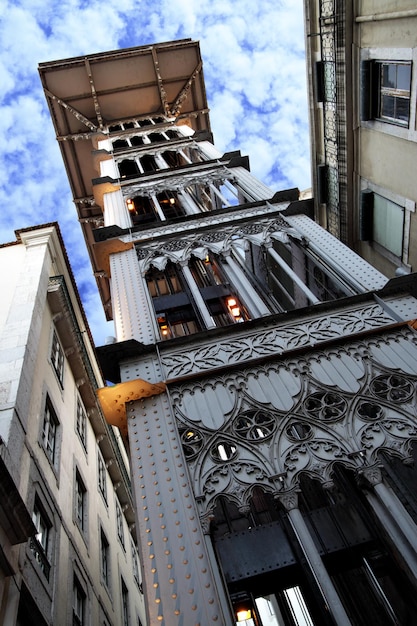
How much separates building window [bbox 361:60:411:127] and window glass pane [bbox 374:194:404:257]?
221 cm

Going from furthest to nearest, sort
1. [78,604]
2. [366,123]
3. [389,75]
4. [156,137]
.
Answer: [156,137] → [366,123] → [389,75] → [78,604]

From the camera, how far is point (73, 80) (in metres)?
31.7

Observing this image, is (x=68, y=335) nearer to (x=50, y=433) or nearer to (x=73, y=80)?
(x=50, y=433)

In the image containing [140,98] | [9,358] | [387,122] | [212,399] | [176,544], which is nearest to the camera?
A: [176,544]

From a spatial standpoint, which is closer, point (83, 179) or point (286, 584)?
point (286, 584)

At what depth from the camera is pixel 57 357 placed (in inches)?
701

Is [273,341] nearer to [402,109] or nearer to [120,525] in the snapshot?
[402,109]

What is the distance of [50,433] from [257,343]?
804 centimetres

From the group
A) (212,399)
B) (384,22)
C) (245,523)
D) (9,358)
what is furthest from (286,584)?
(384,22)

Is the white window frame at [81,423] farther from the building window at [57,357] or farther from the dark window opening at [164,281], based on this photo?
the dark window opening at [164,281]

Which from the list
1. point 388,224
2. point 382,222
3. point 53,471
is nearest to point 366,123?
point 382,222

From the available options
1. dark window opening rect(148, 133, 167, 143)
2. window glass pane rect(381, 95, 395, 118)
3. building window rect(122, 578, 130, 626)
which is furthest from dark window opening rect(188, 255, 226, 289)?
dark window opening rect(148, 133, 167, 143)

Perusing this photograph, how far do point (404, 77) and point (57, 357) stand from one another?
12879 mm

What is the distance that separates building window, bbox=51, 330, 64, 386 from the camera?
17.1 meters
